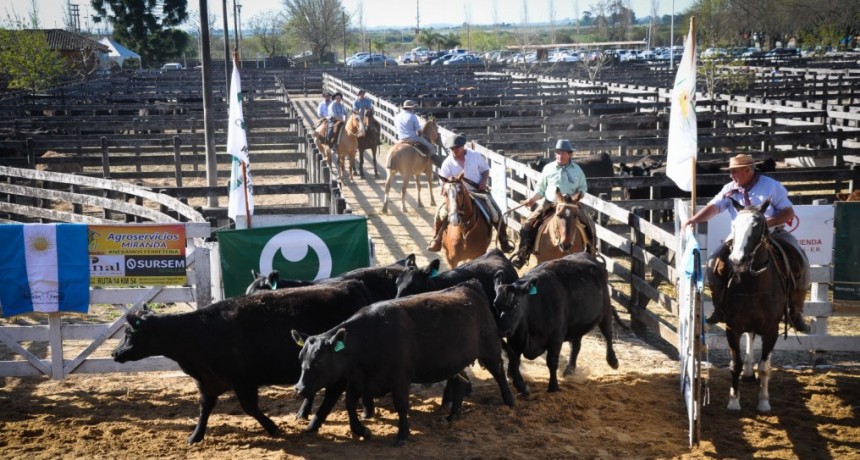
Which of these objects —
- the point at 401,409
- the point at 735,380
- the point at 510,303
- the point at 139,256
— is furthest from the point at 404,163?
the point at 401,409

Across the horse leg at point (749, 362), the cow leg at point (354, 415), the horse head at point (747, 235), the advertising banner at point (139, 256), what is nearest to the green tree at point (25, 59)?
the advertising banner at point (139, 256)

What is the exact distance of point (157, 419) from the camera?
339 inches

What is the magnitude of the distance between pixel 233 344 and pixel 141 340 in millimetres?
793

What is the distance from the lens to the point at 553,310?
921 cm

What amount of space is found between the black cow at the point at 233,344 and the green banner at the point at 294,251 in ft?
5.48

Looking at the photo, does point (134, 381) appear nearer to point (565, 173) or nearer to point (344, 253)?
point (344, 253)

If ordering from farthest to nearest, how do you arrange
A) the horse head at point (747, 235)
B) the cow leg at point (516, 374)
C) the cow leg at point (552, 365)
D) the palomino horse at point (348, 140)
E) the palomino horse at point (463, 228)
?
the palomino horse at point (348, 140) < the palomino horse at point (463, 228) < the cow leg at point (552, 365) < the cow leg at point (516, 374) < the horse head at point (747, 235)

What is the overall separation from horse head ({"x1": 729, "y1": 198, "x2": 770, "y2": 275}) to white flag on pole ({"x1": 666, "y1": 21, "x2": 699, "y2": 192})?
0.68 m

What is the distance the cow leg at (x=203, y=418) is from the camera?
795 cm

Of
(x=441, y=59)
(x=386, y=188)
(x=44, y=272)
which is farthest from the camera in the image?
(x=441, y=59)

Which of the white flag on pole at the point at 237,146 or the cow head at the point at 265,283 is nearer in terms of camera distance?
the cow head at the point at 265,283

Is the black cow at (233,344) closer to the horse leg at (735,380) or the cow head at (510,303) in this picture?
the cow head at (510,303)

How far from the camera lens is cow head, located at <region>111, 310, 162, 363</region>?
7.90 meters

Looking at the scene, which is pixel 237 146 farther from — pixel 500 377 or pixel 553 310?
pixel 500 377
